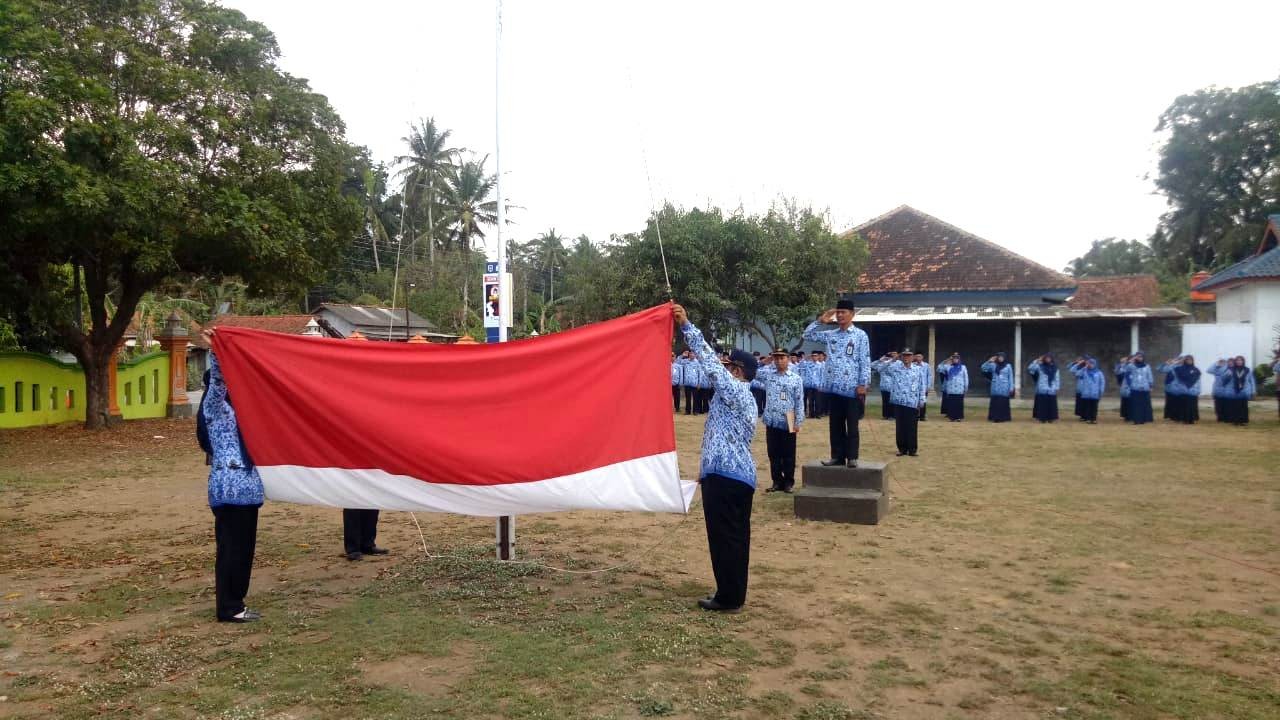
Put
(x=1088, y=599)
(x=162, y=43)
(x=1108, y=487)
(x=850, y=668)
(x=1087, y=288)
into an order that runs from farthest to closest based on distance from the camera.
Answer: (x=1087, y=288) → (x=162, y=43) → (x=1108, y=487) → (x=1088, y=599) → (x=850, y=668)

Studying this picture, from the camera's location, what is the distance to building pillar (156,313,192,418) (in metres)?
20.5

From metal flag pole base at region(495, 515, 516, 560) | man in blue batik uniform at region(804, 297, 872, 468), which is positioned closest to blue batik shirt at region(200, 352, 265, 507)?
metal flag pole base at region(495, 515, 516, 560)

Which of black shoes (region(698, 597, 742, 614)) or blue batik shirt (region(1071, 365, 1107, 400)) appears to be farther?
blue batik shirt (region(1071, 365, 1107, 400))

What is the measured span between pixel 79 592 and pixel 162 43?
42.6ft

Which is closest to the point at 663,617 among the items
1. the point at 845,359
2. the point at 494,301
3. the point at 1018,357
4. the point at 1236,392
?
the point at 494,301

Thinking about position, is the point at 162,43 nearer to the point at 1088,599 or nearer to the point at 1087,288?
the point at 1088,599

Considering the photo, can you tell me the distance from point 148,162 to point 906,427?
12692mm

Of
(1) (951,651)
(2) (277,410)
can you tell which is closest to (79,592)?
(2) (277,410)

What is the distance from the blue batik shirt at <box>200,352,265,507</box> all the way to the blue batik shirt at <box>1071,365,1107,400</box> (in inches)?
755

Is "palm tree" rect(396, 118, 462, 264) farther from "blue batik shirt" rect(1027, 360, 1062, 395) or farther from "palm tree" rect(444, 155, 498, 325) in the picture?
"blue batik shirt" rect(1027, 360, 1062, 395)

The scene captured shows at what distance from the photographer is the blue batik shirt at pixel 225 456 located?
5289 mm

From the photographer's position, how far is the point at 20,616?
17.9 ft

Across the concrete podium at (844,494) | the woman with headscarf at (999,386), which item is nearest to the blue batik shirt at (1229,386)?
the woman with headscarf at (999,386)

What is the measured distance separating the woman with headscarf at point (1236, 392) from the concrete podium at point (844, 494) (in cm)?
1426
